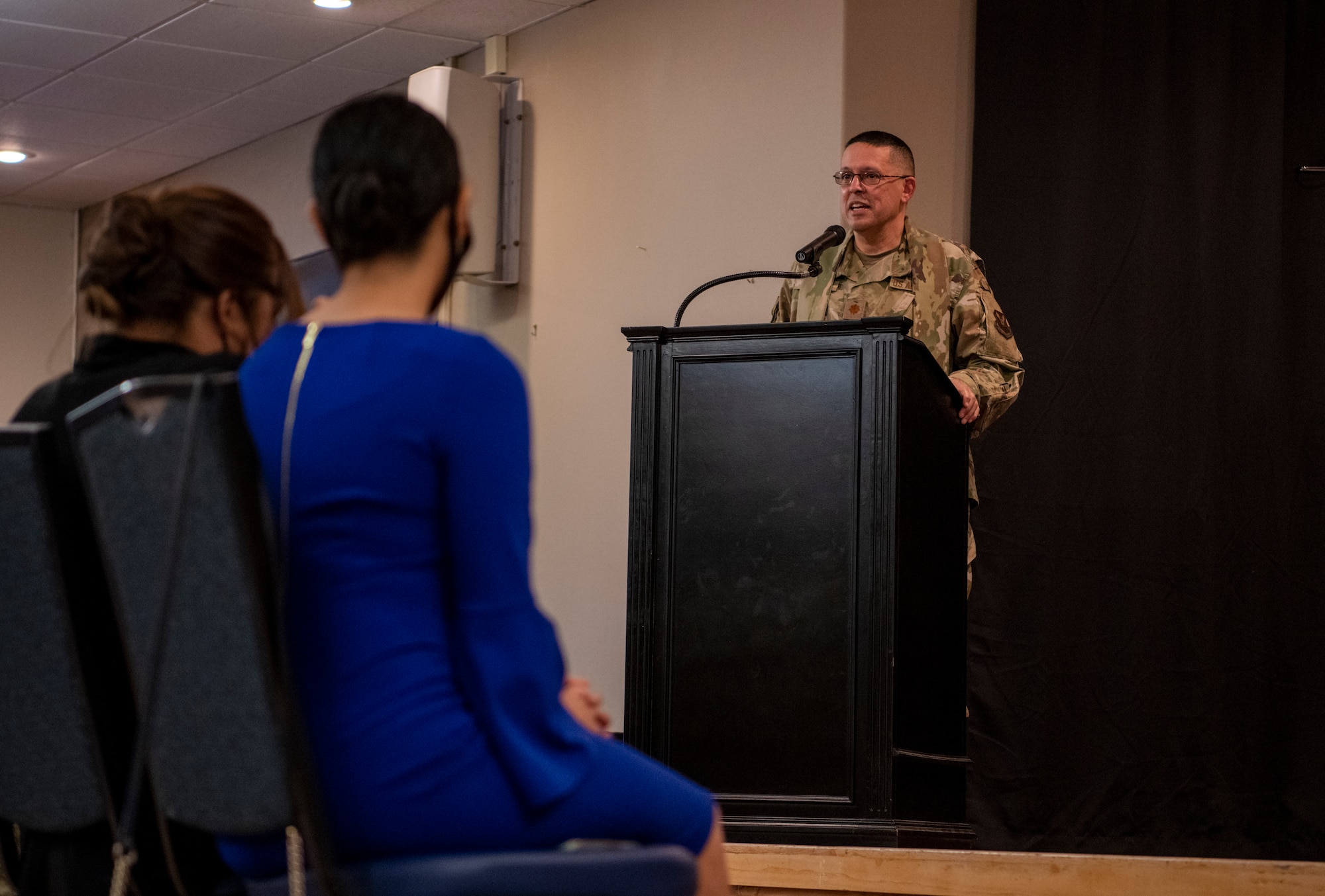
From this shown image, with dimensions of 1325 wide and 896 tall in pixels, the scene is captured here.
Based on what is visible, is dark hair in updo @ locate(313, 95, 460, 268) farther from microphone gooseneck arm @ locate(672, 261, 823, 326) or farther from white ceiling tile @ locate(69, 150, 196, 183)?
white ceiling tile @ locate(69, 150, 196, 183)

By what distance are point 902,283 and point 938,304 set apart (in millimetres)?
96

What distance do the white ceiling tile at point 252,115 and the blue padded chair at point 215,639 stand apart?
5.41 metres

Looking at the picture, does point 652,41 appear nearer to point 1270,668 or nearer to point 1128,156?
point 1128,156

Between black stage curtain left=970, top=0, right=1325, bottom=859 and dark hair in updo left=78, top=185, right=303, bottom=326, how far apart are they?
113 inches

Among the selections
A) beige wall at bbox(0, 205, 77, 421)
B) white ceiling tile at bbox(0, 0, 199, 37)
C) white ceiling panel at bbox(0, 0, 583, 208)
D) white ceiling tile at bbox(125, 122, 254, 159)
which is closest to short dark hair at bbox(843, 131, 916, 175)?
white ceiling panel at bbox(0, 0, 583, 208)

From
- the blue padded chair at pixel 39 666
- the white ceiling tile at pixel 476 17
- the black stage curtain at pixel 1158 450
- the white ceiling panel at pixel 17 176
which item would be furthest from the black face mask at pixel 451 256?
the white ceiling panel at pixel 17 176

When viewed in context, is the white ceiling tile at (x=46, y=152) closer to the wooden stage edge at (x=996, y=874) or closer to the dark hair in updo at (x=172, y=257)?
the wooden stage edge at (x=996, y=874)

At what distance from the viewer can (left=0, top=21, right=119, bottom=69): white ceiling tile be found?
5.29 m

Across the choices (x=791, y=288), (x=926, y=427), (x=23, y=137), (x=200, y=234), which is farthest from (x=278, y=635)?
(x=23, y=137)

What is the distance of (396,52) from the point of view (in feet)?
17.9

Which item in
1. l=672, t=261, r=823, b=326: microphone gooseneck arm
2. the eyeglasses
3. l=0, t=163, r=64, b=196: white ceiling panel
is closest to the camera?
l=672, t=261, r=823, b=326: microphone gooseneck arm

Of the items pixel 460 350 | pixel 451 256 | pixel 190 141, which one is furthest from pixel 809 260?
pixel 190 141

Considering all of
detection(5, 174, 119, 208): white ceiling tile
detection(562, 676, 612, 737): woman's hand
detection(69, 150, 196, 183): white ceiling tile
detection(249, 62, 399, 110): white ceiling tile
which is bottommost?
detection(562, 676, 612, 737): woman's hand

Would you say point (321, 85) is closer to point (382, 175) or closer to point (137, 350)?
point (137, 350)
